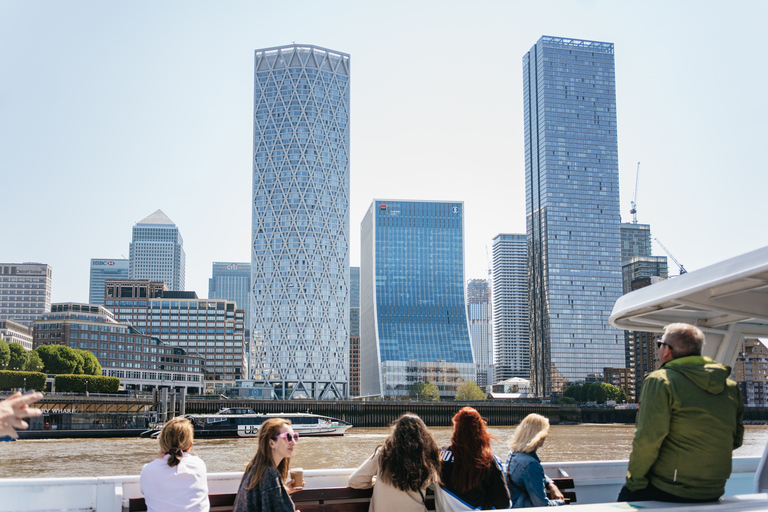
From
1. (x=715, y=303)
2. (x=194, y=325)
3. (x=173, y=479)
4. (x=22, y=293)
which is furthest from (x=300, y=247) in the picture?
(x=22, y=293)

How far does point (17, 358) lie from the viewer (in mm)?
87812

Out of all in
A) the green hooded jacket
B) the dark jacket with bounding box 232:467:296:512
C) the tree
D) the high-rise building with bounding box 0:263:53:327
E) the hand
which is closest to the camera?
the hand

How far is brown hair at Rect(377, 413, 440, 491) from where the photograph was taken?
17.3 ft

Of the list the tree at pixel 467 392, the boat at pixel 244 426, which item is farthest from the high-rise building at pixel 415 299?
the boat at pixel 244 426

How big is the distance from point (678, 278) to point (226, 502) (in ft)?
13.1

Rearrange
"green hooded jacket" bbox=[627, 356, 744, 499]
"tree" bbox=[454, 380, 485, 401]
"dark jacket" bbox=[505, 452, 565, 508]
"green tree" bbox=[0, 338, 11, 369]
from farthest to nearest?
1. "tree" bbox=[454, 380, 485, 401]
2. "green tree" bbox=[0, 338, 11, 369]
3. "dark jacket" bbox=[505, 452, 565, 508]
4. "green hooded jacket" bbox=[627, 356, 744, 499]

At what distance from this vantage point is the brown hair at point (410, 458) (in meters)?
5.27

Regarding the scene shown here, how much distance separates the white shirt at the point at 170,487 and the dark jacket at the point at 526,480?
94.0 inches

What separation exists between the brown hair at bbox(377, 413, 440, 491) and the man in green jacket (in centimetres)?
159

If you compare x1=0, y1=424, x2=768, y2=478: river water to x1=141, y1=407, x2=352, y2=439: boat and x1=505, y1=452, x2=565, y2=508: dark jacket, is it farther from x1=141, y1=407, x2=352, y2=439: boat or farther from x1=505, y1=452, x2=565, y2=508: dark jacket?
x1=505, y1=452, x2=565, y2=508: dark jacket

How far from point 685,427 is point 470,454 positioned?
168 cm

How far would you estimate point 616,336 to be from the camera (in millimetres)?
142750

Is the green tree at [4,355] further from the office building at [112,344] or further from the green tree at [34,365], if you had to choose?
the office building at [112,344]

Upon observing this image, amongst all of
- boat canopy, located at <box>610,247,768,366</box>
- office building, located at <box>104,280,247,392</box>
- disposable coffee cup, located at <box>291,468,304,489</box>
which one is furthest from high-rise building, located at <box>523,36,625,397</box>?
disposable coffee cup, located at <box>291,468,304,489</box>
